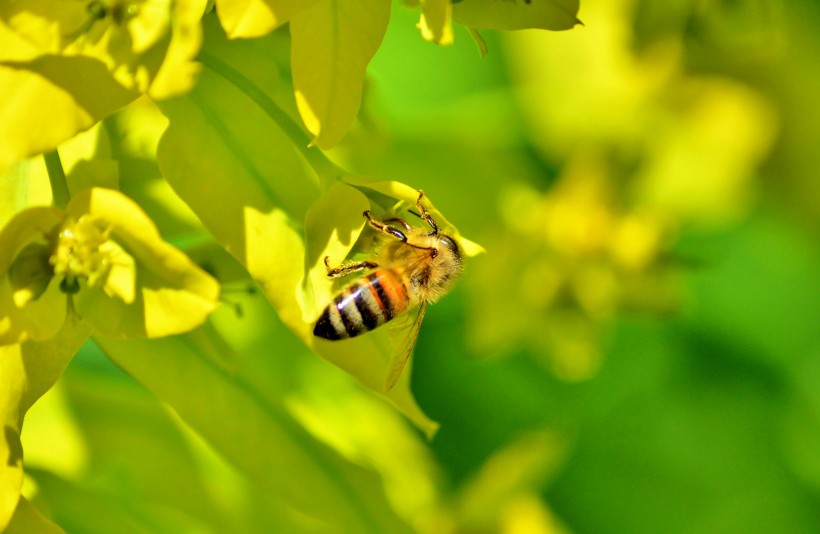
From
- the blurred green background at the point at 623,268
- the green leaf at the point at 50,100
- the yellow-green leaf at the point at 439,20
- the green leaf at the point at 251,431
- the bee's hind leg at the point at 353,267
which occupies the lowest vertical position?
the blurred green background at the point at 623,268

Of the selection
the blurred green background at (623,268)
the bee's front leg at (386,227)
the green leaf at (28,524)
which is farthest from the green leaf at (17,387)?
the blurred green background at (623,268)

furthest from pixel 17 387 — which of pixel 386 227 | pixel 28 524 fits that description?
pixel 386 227

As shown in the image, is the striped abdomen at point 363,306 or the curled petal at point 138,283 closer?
the curled petal at point 138,283

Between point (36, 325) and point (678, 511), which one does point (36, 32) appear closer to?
point (36, 325)

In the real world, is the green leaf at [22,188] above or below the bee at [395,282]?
above

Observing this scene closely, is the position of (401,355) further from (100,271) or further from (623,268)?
(623,268)

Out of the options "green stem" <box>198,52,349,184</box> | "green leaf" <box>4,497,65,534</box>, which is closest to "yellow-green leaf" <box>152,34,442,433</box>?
"green stem" <box>198,52,349,184</box>

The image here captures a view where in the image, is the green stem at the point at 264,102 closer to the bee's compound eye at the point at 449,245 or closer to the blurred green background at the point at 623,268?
the bee's compound eye at the point at 449,245

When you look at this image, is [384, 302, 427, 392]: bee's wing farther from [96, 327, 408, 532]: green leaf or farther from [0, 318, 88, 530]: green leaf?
[0, 318, 88, 530]: green leaf
